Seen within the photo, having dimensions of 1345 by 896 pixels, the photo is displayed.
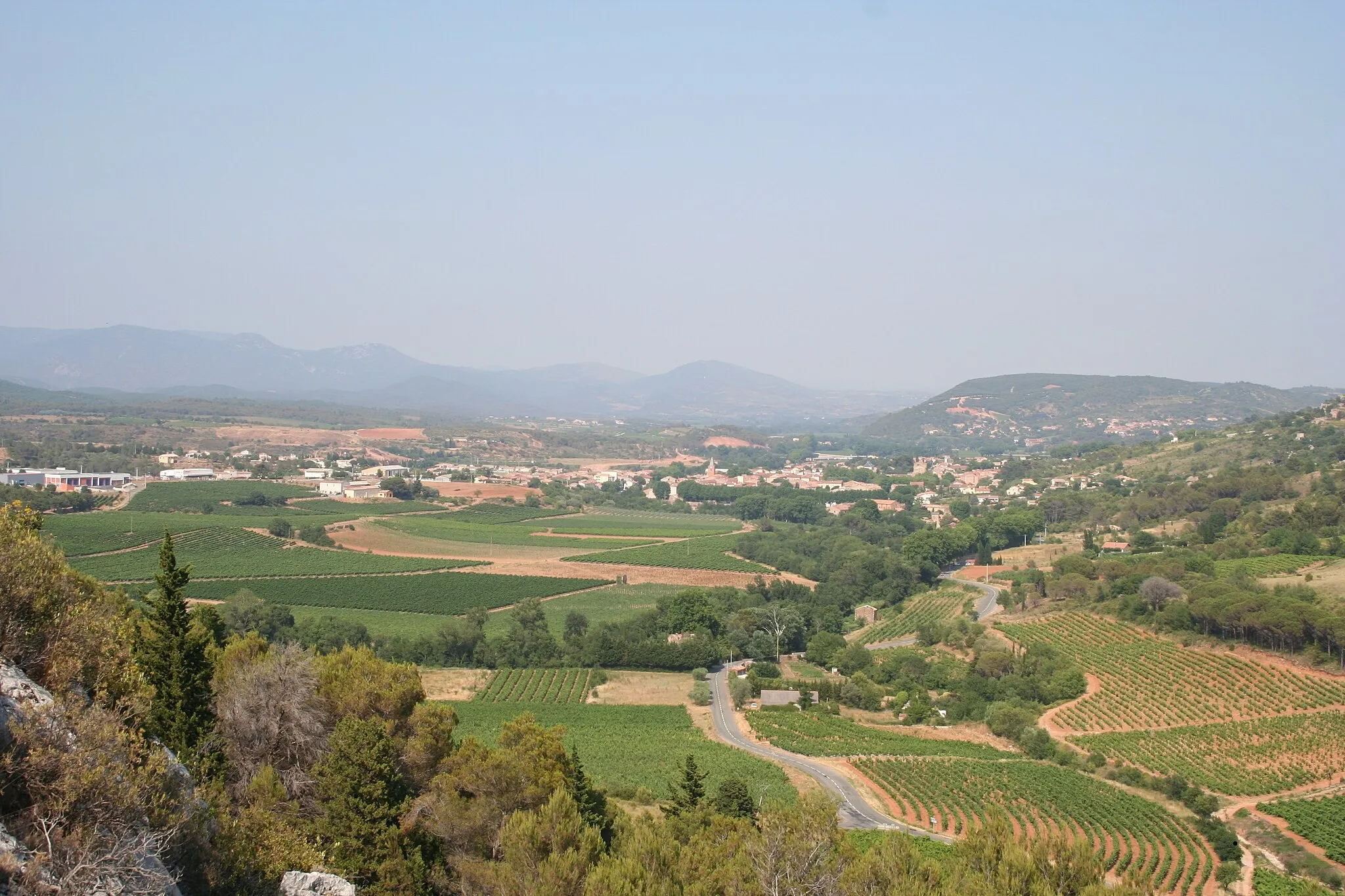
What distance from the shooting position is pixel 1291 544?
4647 centimetres

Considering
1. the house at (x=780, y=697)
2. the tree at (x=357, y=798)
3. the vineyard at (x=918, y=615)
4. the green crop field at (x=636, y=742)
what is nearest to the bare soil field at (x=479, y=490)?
the vineyard at (x=918, y=615)

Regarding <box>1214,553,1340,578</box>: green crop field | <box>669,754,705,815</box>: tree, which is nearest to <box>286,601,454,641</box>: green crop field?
<box>669,754,705,815</box>: tree

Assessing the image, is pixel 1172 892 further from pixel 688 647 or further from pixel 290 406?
pixel 290 406

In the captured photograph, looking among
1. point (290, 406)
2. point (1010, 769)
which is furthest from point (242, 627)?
point (290, 406)

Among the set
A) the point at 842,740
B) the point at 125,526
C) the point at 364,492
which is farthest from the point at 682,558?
the point at 364,492

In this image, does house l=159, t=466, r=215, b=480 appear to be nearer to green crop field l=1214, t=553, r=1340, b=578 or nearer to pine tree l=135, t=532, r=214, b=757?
green crop field l=1214, t=553, r=1340, b=578

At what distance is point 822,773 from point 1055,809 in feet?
19.0

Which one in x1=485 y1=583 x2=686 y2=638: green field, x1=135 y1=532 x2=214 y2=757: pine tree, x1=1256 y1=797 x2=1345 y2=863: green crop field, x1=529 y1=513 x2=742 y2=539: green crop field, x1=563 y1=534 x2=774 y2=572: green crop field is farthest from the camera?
x1=529 y1=513 x2=742 y2=539: green crop field

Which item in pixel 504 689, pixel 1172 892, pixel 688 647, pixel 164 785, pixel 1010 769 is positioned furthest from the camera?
pixel 688 647

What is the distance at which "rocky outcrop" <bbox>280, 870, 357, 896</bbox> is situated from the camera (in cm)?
891

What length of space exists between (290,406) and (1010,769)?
159411 millimetres

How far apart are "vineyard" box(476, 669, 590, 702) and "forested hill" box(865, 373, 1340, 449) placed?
437ft

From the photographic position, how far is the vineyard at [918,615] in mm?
44625

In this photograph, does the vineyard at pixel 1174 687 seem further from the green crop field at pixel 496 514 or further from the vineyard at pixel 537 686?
the green crop field at pixel 496 514
